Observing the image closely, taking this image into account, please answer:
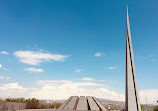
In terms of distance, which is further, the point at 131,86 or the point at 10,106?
the point at 10,106

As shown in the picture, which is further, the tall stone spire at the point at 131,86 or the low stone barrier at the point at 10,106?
the tall stone spire at the point at 131,86

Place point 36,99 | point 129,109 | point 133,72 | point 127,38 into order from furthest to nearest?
point 36,99, point 127,38, point 133,72, point 129,109

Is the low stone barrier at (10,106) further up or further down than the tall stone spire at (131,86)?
further down

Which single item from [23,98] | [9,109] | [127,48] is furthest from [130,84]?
[23,98]

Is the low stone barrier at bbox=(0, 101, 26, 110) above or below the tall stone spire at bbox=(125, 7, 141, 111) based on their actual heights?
below

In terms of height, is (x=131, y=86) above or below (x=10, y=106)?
above

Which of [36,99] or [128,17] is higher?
[128,17]

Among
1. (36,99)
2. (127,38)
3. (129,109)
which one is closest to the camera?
(129,109)

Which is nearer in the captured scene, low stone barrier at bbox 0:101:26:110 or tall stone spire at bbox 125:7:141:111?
low stone barrier at bbox 0:101:26:110

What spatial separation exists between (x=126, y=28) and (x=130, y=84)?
7557 mm

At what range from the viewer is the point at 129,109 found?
15.6m

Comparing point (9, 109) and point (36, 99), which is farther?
point (36, 99)

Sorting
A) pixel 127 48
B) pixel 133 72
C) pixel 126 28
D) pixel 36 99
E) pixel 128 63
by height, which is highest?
pixel 126 28

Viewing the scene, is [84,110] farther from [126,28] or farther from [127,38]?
[126,28]
